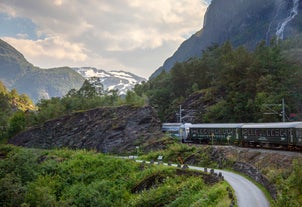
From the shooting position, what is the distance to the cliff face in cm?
6638

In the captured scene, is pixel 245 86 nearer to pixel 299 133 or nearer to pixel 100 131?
pixel 100 131

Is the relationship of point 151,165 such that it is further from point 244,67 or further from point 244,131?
point 244,67

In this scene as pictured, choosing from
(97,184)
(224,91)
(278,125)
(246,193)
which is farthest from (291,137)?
(224,91)

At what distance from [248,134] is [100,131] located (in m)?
34.8

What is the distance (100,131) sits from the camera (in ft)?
231

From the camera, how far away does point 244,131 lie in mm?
45125

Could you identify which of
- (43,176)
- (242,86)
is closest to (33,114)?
(43,176)

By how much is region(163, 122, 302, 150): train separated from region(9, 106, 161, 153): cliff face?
8264 mm

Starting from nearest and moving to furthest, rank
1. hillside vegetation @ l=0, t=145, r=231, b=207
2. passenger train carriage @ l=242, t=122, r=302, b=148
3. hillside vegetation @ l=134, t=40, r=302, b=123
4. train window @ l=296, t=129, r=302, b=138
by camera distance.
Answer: hillside vegetation @ l=0, t=145, r=231, b=207, train window @ l=296, t=129, r=302, b=138, passenger train carriage @ l=242, t=122, r=302, b=148, hillside vegetation @ l=134, t=40, r=302, b=123

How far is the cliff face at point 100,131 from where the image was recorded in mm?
66375

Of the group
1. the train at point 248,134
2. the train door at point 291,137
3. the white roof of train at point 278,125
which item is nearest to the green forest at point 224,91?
the white roof of train at point 278,125

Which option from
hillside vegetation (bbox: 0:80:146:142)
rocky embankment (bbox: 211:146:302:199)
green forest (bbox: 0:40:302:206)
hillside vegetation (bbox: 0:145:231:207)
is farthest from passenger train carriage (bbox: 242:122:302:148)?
hillside vegetation (bbox: 0:80:146:142)

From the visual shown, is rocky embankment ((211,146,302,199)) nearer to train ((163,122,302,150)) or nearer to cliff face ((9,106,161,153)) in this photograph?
train ((163,122,302,150))

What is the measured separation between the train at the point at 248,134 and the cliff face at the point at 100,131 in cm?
826
